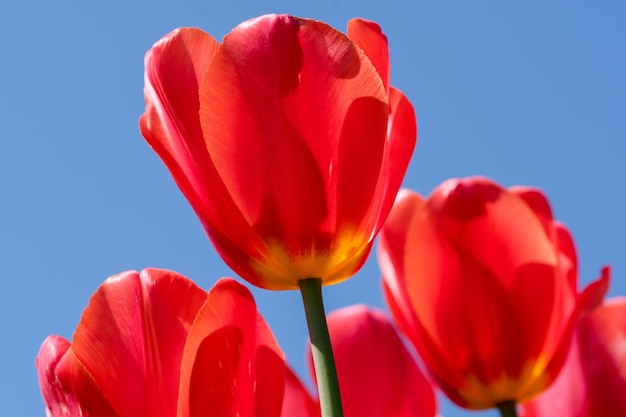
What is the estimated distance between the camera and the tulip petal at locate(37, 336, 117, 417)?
525 millimetres

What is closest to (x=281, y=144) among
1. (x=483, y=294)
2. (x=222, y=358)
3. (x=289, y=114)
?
(x=289, y=114)

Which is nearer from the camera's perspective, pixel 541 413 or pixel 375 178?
pixel 375 178

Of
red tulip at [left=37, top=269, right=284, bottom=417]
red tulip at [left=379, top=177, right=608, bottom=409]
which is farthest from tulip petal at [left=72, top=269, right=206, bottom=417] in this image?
red tulip at [left=379, top=177, right=608, bottom=409]

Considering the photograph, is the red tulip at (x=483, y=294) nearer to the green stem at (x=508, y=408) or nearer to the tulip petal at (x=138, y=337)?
the green stem at (x=508, y=408)

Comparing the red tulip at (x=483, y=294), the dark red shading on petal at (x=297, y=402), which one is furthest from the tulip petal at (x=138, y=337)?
the red tulip at (x=483, y=294)

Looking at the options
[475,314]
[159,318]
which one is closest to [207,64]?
[159,318]

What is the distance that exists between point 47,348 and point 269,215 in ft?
0.50

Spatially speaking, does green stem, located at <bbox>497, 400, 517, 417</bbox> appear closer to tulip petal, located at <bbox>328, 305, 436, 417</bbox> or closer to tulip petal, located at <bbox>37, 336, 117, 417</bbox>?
tulip petal, located at <bbox>328, 305, 436, 417</bbox>

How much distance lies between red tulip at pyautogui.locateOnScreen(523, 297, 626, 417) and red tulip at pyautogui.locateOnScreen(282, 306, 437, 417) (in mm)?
102

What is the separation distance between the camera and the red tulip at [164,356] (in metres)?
0.52

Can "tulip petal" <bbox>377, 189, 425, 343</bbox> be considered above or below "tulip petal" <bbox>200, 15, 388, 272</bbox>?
below

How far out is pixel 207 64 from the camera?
0.60m

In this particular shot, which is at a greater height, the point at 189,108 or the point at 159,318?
the point at 189,108

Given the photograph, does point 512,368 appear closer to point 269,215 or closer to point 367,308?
point 367,308
